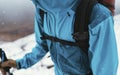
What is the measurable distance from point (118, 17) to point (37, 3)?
7094 millimetres

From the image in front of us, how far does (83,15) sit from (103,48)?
0.91ft

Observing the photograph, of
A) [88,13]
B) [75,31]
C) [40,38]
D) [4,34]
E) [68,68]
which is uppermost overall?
[88,13]

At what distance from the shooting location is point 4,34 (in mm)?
9062

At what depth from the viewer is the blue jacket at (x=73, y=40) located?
6.84 feet

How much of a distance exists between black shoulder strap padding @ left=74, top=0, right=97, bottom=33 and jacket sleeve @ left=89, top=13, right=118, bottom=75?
7 cm

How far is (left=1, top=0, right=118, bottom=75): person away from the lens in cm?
209

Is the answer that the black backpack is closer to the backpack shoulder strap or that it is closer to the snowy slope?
the backpack shoulder strap

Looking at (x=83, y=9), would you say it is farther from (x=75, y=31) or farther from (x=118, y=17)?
(x=118, y=17)

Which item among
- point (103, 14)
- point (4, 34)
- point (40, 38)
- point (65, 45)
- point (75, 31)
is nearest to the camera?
point (103, 14)

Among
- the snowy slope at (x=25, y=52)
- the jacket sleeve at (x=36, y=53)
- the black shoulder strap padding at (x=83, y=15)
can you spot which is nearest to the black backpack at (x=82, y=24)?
the black shoulder strap padding at (x=83, y=15)

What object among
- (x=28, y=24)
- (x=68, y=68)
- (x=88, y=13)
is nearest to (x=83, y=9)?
(x=88, y=13)

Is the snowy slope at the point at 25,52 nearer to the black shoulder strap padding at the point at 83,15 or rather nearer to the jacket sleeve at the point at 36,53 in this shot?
the jacket sleeve at the point at 36,53

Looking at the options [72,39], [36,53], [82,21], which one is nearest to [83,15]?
[82,21]

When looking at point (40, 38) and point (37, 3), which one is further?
point (40, 38)
